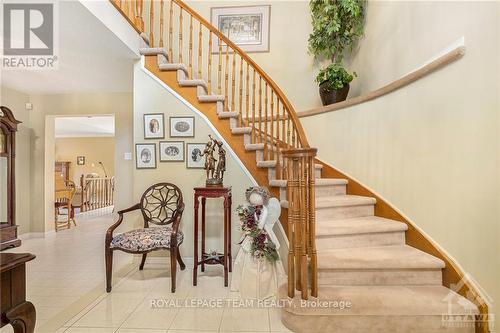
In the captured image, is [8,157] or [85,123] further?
[85,123]

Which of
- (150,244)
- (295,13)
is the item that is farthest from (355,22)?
(150,244)

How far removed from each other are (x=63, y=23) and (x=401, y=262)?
11.5 ft

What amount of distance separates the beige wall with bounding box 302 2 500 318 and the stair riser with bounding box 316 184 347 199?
0.79ft

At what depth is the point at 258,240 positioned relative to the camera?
7.36ft

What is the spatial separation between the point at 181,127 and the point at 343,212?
206 cm

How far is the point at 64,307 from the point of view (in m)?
→ 2.15

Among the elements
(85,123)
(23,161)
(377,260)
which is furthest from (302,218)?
(85,123)

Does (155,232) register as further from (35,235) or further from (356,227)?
(35,235)

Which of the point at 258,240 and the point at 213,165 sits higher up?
the point at 213,165

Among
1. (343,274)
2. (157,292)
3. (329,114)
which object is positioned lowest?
(157,292)

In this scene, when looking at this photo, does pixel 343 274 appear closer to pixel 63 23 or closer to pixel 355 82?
pixel 355 82

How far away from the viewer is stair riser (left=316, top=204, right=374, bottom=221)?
103 inches

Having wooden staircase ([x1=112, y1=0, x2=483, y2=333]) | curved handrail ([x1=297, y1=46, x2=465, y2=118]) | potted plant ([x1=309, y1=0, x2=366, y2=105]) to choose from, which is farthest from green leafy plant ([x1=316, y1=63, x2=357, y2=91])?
wooden staircase ([x1=112, y1=0, x2=483, y2=333])

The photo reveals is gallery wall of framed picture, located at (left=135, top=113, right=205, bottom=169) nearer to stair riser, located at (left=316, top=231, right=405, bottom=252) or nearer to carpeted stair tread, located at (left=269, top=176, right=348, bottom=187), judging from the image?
carpeted stair tread, located at (left=269, top=176, right=348, bottom=187)
